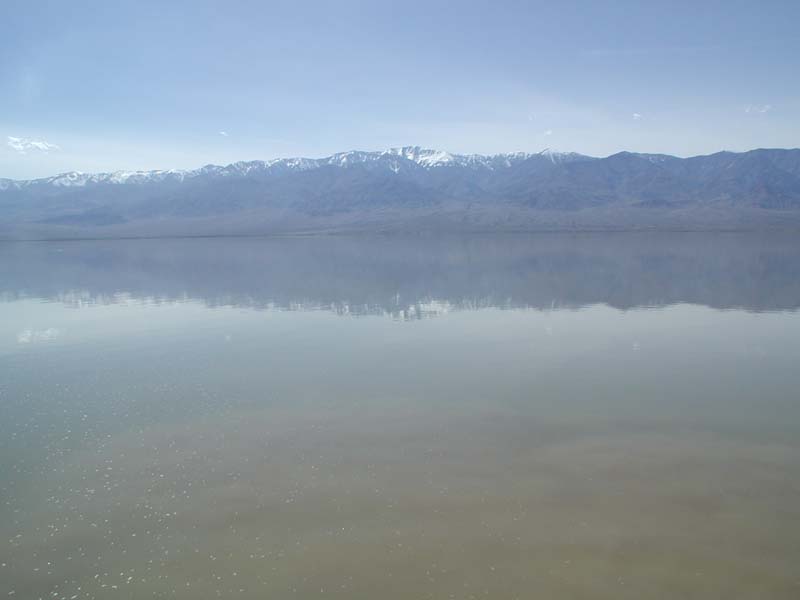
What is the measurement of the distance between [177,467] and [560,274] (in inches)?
1415

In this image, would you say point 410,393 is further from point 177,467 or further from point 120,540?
point 120,540

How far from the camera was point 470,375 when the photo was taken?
16.5m

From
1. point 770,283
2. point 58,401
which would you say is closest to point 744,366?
point 58,401

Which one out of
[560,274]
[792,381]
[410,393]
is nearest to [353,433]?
[410,393]

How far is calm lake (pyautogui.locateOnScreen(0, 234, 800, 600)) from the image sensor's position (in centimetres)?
786

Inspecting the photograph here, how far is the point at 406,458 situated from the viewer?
438 inches

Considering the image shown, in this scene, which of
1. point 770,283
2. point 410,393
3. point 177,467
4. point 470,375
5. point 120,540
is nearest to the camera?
point 120,540

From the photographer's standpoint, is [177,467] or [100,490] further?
[177,467]

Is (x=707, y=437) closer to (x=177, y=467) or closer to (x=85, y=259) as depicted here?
(x=177, y=467)

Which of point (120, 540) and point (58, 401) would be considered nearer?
point (120, 540)

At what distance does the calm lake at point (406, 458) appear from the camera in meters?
7.86

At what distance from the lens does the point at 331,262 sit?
186 feet

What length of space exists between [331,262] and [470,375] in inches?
1641

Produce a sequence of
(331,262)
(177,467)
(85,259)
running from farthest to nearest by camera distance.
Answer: (85,259) < (331,262) < (177,467)
